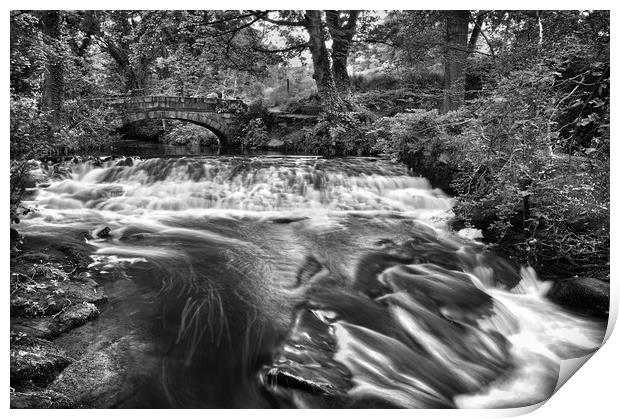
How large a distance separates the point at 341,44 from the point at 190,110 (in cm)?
420

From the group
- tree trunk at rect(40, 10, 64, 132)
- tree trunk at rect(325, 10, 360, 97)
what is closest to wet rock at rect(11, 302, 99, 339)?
tree trunk at rect(40, 10, 64, 132)

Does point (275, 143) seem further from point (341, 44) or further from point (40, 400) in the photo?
point (40, 400)

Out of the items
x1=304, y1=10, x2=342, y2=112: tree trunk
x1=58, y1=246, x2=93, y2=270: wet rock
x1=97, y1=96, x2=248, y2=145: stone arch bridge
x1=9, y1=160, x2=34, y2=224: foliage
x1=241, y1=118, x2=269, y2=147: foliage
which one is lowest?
x1=58, y1=246, x2=93, y2=270: wet rock

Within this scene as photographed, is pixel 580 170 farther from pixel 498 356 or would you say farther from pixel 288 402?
pixel 288 402

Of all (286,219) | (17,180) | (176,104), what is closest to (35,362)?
(17,180)

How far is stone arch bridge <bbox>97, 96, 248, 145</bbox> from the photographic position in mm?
7149

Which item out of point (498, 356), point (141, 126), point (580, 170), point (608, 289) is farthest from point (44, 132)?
point (141, 126)

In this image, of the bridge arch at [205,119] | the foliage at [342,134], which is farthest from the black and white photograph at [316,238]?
the bridge arch at [205,119]

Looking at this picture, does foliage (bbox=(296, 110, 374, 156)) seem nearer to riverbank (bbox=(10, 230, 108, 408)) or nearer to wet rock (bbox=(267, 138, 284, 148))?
wet rock (bbox=(267, 138, 284, 148))

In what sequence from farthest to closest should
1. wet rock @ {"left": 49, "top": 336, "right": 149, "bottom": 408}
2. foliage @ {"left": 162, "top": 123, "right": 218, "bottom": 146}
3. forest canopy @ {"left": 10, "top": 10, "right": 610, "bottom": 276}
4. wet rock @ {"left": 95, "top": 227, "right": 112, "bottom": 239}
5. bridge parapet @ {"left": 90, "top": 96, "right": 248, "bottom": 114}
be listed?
foliage @ {"left": 162, "top": 123, "right": 218, "bottom": 146}
bridge parapet @ {"left": 90, "top": 96, "right": 248, "bottom": 114}
wet rock @ {"left": 95, "top": 227, "right": 112, "bottom": 239}
forest canopy @ {"left": 10, "top": 10, "right": 610, "bottom": 276}
wet rock @ {"left": 49, "top": 336, "right": 149, "bottom": 408}

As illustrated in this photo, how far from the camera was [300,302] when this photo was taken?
3109 mm

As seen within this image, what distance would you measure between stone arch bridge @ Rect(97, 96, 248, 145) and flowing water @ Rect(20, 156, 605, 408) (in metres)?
2.01

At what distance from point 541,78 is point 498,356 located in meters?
2.19
